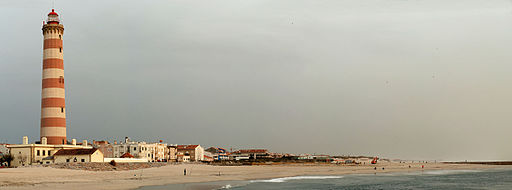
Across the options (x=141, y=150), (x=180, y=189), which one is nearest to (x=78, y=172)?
(x=180, y=189)

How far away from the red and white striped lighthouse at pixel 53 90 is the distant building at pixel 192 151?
188ft

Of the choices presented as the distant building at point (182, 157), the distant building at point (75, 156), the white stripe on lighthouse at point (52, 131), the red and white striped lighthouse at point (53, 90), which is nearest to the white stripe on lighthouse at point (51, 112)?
the red and white striped lighthouse at point (53, 90)

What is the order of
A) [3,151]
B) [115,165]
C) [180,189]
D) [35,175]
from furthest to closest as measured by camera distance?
[3,151]
[115,165]
[35,175]
[180,189]

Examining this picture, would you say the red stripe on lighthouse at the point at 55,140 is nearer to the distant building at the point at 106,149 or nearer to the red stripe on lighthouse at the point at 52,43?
the red stripe on lighthouse at the point at 52,43

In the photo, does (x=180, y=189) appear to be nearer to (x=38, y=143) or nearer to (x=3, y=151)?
(x=38, y=143)

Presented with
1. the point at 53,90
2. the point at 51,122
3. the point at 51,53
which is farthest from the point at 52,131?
the point at 51,53

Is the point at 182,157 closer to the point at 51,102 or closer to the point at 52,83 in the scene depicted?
the point at 51,102

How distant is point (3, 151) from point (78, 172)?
39939 mm

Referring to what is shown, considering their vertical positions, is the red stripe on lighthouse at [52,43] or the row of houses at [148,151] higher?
the red stripe on lighthouse at [52,43]

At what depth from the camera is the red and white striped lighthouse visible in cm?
6134

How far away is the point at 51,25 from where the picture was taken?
63.5 meters

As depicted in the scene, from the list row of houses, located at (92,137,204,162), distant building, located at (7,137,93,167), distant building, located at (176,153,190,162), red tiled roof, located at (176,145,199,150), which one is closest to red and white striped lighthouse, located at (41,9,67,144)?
distant building, located at (7,137,93,167)

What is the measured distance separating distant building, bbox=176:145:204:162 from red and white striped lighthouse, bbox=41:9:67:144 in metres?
57.2

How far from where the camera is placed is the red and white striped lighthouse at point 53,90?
6134 cm
